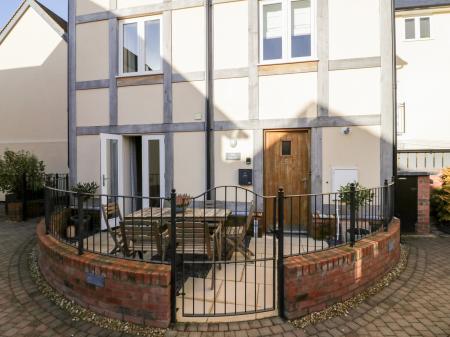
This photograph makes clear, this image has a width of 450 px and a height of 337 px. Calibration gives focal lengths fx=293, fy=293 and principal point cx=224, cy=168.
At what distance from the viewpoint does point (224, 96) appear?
6.82 metres

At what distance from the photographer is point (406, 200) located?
698 centimetres

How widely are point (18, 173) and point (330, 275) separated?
370 inches

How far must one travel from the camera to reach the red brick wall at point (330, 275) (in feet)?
11.4

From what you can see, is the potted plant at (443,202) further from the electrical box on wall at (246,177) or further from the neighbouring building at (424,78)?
the neighbouring building at (424,78)

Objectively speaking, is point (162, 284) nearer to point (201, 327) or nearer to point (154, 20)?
point (201, 327)

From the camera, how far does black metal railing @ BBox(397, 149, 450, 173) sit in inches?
344

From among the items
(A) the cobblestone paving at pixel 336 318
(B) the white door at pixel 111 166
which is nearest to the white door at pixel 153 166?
(B) the white door at pixel 111 166

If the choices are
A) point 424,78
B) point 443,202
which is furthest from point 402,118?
point 443,202

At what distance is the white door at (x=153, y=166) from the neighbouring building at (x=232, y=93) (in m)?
0.04

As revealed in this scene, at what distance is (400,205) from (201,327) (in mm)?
5862

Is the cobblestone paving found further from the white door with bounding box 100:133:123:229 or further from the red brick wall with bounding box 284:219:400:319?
the white door with bounding box 100:133:123:229

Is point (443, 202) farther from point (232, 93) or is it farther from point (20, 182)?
point (20, 182)

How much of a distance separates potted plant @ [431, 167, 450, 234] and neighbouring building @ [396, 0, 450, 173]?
6.09m

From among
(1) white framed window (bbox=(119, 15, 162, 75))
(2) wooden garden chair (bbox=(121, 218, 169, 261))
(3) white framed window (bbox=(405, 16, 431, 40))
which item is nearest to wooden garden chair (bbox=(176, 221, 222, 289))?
(2) wooden garden chair (bbox=(121, 218, 169, 261))
